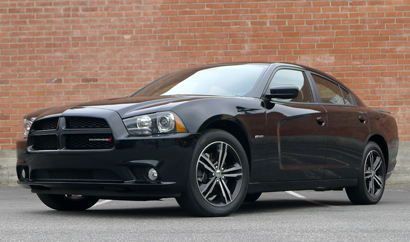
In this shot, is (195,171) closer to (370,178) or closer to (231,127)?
(231,127)

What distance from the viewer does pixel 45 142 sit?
587cm

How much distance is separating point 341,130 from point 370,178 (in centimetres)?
92

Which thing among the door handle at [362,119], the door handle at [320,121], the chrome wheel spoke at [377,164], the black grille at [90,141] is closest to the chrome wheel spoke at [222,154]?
the black grille at [90,141]

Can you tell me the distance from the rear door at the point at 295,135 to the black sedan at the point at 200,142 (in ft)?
0.03

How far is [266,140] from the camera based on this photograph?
20.4 ft

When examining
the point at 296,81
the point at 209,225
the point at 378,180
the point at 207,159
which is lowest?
the point at 378,180

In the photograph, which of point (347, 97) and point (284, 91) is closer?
point (284, 91)

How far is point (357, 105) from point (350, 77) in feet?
13.7

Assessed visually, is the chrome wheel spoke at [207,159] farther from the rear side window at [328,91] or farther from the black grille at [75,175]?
the rear side window at [328,91]

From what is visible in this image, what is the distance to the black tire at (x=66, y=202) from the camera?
655cm

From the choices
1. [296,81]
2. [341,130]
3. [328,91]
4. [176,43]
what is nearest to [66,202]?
[296,81]

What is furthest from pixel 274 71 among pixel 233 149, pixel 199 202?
pixel 199 202

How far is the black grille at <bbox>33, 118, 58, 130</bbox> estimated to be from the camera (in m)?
5.80

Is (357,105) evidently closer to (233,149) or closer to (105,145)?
(233,149)
